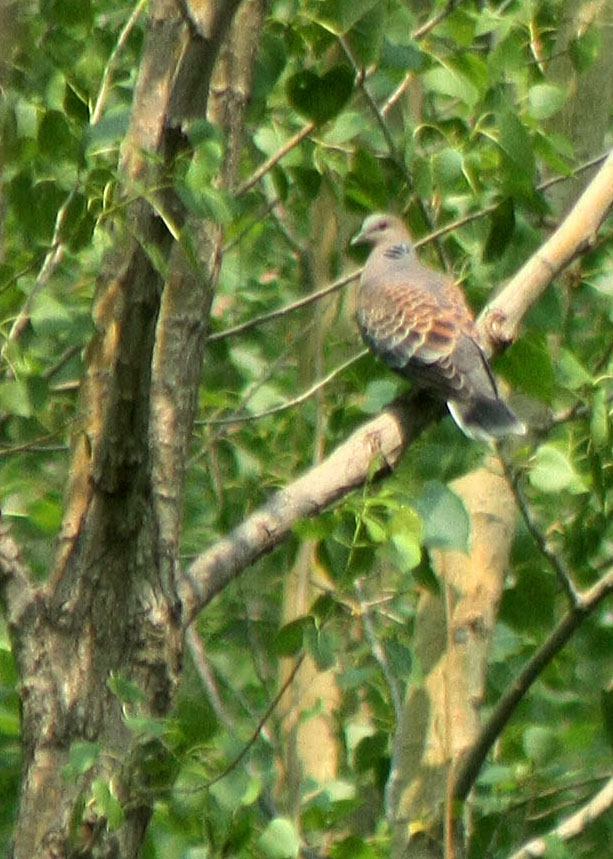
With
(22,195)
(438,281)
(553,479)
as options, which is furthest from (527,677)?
(438,281)

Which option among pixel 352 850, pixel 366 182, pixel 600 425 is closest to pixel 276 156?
pixel 366 182

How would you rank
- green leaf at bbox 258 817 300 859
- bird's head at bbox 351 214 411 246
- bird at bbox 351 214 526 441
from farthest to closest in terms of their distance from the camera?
1. bird's head at bbox 351 214 411 246
2. bird at bbox 351 214 526 441
3. green leaf at bbox 258 817 300 859

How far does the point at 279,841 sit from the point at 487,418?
1.69 m

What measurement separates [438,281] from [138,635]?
245 centimetres

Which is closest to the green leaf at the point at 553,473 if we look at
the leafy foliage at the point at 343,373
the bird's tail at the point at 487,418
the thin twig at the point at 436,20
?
the leafy foliage at the point at 343,373

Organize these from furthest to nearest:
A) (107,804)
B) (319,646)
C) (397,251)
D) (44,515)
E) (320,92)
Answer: (397,251)
(44,515)
(320,92)
(319,646)
(107,804)

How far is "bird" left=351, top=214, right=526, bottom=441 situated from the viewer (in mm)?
3859

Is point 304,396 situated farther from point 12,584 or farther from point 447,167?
point 12,584

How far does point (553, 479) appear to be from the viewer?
9.67 ft

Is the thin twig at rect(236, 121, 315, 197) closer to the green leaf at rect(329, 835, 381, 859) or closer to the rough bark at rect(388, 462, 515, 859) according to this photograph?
the rough bark at rect(388, 462, 515, 859)

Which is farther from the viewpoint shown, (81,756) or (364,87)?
(364,87)

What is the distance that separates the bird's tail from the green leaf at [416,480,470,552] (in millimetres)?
905

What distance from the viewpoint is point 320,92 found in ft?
8.86

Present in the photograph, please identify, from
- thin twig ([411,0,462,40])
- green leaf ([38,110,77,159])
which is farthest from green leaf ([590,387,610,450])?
green leaf ([38,110,77,159])
